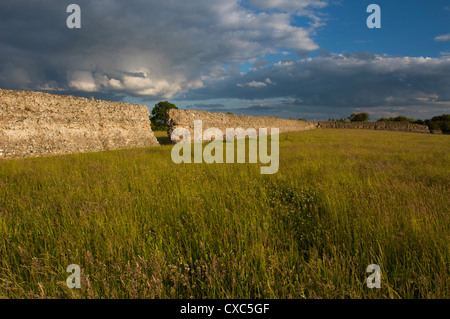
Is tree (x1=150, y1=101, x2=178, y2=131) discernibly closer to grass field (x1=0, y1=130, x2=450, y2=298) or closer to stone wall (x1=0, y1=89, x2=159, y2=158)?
stone wall (x1=0, y1=89, x2=159, y2=158)

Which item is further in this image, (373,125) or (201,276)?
(373,125)

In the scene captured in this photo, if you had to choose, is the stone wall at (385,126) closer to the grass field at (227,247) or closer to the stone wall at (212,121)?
the stone wall at (212,121)

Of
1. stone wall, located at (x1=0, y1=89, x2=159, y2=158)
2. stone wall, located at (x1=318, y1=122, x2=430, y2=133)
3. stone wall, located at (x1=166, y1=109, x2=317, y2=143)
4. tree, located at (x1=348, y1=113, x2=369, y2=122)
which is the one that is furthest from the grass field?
tree, located at (x1=348, y1=113, x2=369, y2=122)

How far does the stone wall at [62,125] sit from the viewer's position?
10500mm

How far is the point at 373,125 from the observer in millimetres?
52969

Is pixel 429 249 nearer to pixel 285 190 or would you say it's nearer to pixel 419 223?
pixel 419 223

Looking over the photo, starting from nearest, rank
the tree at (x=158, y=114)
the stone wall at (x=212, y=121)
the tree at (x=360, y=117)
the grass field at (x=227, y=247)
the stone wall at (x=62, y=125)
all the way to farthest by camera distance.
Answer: the grass field at (x=227, y=247) → the stone wall at (x=62, y=125) → the stone wall at (x=212, y=121) → the tree at (x=158, y=114) → the tree at (x=360, y=117)

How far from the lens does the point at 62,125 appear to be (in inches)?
485

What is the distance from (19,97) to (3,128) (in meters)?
1.89

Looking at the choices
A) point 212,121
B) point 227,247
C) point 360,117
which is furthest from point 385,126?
point 227,247

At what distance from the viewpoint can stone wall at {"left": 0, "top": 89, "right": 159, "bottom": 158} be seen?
34.4 feet

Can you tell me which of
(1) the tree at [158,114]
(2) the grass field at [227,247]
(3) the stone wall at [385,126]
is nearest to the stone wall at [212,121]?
(2) the grass field at [227,247]

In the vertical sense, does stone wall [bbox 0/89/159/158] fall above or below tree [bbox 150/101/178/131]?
below
